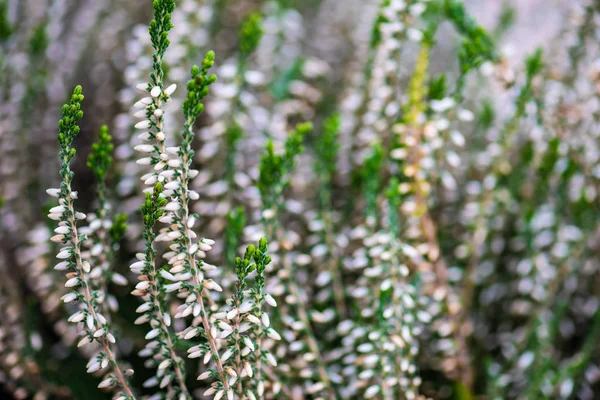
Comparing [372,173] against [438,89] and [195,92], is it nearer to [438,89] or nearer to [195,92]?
[438,89]

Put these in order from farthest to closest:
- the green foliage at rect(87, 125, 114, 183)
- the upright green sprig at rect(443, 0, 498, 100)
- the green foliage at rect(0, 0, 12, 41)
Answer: the green foliage at rect(0, 0, 12, 41) → the upright green sprig at rect(443, 0, 498, 100) → the green foliage at rect(87, 125, 114, 183)

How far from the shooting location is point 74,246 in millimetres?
604

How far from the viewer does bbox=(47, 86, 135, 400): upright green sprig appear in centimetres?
56

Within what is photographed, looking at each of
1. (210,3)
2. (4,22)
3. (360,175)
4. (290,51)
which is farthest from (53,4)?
(360,175)

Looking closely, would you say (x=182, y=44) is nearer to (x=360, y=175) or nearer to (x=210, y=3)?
(x=210, y=3)

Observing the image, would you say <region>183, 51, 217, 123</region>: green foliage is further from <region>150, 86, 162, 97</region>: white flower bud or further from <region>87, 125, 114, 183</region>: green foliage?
<region>87, 125, 114, 183</region>: green foliage

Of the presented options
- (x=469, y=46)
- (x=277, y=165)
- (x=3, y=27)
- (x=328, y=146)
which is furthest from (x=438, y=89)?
(x=3, y=27)

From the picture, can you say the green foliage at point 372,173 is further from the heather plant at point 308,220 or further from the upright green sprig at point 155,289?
the upright green sprig at point 155,289

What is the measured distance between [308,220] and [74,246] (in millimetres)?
606

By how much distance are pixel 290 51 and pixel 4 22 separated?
0.64 meters

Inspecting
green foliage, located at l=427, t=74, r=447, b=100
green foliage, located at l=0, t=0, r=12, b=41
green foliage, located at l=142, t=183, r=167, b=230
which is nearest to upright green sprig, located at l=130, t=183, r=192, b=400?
green foliage, located at l=142, t=183, r=167, b=230

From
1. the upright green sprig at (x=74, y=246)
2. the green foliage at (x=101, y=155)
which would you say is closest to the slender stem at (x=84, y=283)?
the upright green sprig at (x=74, y=246)

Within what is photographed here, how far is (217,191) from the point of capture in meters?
0.98

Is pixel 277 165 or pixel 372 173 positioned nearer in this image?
pixel 277 165
